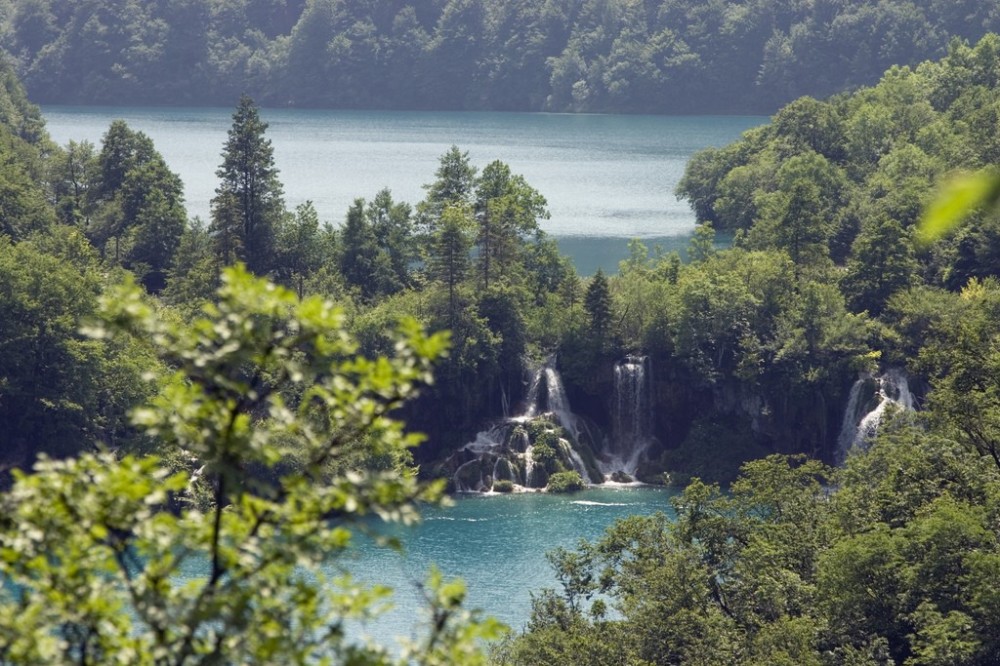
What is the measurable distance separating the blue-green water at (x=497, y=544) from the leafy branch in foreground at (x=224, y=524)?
102 feet

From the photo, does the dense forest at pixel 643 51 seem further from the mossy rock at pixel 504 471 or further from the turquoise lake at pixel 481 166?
the mossy rock at pixel 504 471

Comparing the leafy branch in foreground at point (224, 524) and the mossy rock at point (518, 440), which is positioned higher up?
the leafy branch in foreground at point (224, 524)

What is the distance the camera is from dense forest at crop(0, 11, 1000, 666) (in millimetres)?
12273

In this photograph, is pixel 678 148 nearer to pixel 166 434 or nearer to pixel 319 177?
pixel 319 177

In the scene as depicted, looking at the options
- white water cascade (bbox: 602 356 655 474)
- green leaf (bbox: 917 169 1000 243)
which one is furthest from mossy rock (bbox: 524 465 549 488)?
green leaf (bbox: 917 169 1000 243)

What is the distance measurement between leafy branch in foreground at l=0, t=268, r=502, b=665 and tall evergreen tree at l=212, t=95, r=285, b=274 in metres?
60.5

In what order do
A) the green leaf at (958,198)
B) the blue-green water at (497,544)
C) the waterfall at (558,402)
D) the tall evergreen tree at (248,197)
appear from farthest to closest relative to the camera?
1. the tall evergreen tree at (248,197)
2. the waterfall at (558,402)
3. the blue-green water at (497,544)
4. the green leaf at (958,198)

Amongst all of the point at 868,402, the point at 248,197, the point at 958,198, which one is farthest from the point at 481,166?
the point at 958,198

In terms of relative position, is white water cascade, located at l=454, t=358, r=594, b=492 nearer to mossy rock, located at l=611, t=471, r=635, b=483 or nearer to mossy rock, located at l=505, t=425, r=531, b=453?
mossy rock, located at l=505, t=425, r=531, b=453

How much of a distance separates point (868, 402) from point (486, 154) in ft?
244

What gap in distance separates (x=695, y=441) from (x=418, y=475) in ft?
31.7

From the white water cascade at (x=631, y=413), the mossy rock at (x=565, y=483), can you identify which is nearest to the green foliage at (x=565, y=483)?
the mossy rock at (x=565, y=483)

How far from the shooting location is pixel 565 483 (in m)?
61.4

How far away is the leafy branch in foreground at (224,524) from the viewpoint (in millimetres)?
12023
